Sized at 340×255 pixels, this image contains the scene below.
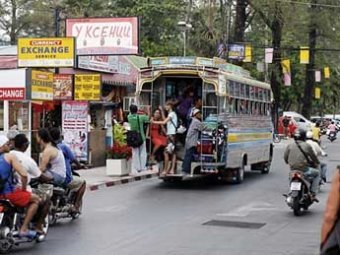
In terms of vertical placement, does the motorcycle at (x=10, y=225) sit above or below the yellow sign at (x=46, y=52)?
below

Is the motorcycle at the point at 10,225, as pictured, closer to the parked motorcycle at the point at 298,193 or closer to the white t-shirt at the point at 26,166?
the white t-shirt at the point at 26,166

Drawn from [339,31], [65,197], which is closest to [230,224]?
[65,197]

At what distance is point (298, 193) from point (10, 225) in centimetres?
579

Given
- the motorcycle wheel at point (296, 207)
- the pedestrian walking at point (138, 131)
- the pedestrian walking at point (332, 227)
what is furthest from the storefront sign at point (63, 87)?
the pedestrian walking at point (332, 227)

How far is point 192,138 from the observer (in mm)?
17344

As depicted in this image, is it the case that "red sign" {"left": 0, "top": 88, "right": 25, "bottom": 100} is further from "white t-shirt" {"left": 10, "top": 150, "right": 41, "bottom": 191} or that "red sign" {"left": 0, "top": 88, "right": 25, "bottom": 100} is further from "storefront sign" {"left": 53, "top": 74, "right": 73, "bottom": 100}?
"white t-shirt" {"left": 10, "top": 150, "right": 41, "bottom": 191}

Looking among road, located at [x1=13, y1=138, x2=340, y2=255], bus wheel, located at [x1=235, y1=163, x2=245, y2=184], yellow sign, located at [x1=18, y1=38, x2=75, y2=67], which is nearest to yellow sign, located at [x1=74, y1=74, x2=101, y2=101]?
yellow sign, located at [x1=18, y1=38, x2=75, y2=67]

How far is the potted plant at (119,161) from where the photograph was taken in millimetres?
19984

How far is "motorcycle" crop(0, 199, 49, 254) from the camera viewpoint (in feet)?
29.9

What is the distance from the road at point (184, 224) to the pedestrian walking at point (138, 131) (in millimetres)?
1458

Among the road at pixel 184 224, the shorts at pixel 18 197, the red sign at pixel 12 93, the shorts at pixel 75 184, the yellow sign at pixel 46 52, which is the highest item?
the yellow sign at pixel 46 52

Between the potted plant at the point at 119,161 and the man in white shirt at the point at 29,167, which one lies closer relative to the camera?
the man in white shirt at the point at 29,167

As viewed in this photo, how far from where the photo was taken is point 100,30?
25.3 metres

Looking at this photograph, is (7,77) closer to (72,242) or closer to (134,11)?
(72,242)
